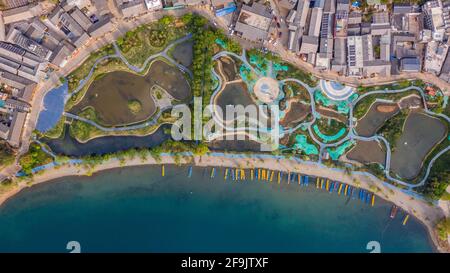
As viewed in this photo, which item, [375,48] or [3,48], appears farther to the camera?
[375,48]

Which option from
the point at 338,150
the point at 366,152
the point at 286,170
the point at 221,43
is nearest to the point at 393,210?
the point at 366,152

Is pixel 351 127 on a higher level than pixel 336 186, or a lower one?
higher

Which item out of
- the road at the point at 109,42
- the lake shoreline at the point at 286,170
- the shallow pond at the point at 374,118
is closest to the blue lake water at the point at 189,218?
the lake shoreline at the point at 286,170

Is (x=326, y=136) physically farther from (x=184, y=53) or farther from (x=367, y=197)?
(x=184, y=53)

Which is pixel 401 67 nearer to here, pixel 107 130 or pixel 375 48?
pixel 375 48

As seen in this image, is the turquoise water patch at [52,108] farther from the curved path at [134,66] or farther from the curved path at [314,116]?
the curved path at [314,116]

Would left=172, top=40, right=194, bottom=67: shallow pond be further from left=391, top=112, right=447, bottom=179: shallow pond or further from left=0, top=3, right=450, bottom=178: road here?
left=391, top=112, right=447, bottom=179: shallow pond

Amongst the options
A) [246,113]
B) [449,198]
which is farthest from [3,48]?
[449,198]

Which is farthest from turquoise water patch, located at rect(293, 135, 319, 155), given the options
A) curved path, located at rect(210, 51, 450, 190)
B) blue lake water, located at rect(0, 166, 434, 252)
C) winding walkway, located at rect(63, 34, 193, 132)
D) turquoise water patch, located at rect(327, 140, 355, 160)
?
winding walkway, located at rect(63, 34, 193, 132)
